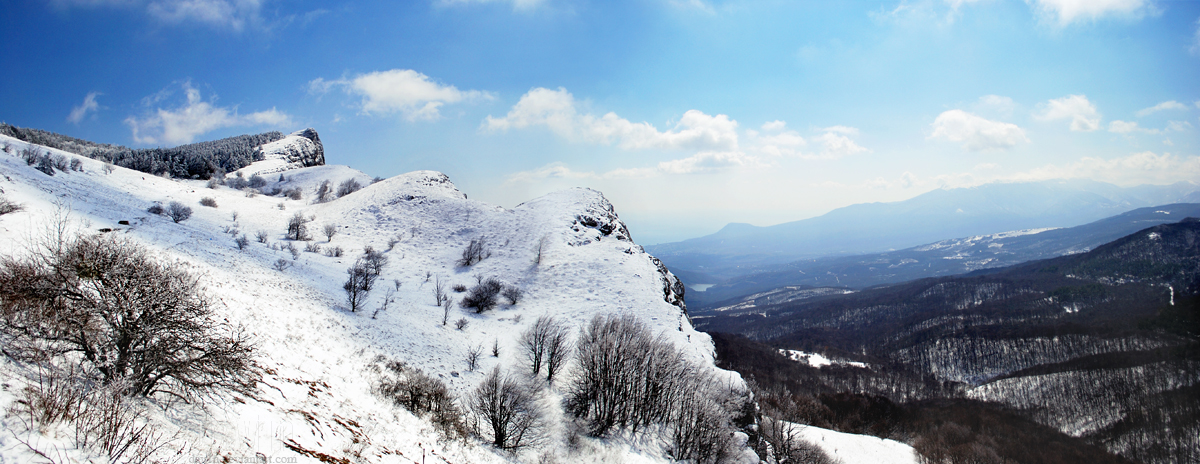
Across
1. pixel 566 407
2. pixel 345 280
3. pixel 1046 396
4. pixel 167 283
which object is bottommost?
pixel 1046 396

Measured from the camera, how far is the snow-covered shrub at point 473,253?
3694cm

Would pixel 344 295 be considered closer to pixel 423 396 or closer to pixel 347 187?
pixel 423 396

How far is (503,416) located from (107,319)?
42.3 ft

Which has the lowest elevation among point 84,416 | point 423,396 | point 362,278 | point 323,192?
point 423,396

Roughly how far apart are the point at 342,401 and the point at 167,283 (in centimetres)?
664

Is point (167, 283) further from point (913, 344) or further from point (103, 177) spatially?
point (913, 344)

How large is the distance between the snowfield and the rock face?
2048cm

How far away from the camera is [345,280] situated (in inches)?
1058

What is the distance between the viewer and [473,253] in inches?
1474

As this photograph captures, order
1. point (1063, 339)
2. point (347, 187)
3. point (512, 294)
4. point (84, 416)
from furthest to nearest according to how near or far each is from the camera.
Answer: point (1063, 339), point (347, 187), point (512, 294), point (84, 416)

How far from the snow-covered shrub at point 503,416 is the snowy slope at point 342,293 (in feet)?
3.54

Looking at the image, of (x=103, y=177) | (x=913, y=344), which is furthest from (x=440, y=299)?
(x=913, y=344)

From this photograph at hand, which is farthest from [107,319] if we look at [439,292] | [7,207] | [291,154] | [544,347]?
[291,154]

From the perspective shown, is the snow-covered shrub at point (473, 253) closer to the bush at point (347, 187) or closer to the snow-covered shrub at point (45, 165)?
the bush at point (347, 187)
